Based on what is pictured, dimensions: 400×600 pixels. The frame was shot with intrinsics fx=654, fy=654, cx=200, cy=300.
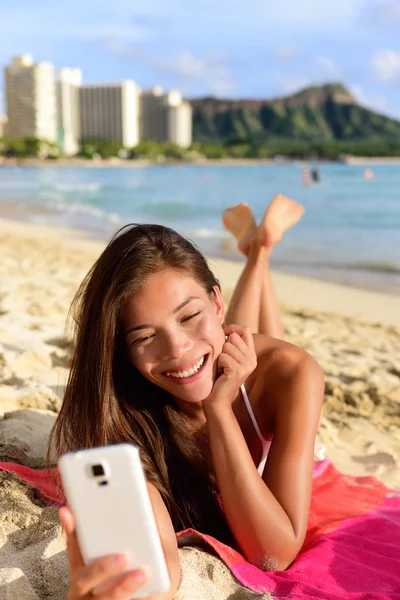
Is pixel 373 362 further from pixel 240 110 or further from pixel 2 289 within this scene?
pixel 240 110

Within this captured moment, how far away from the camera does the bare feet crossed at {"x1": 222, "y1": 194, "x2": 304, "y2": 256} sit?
3609 millimetres

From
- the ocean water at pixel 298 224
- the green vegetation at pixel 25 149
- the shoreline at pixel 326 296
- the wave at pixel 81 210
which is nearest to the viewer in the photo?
the shoreline at pixel 326 296

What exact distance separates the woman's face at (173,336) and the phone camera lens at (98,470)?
0.81 metres

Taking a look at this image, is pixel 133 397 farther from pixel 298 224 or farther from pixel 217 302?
pixel 298 224

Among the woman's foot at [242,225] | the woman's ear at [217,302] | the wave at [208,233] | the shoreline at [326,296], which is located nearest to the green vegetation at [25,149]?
the wave at [208,233]

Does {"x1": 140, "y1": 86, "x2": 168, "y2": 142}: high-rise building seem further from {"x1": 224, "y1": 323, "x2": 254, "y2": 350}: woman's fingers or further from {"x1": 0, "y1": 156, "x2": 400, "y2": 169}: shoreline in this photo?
{"x1": 224, "y1": 323, "x2": 254, "y2": 350}: woman's fingers

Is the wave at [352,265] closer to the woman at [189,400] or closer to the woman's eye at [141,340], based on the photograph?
the woman at [189,400]

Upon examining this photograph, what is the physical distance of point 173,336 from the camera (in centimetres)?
195

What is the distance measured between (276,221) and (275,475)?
1969 millimetres

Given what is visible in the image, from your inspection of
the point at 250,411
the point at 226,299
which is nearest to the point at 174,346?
the point at 250,411

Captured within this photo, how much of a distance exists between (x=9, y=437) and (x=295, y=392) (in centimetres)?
133

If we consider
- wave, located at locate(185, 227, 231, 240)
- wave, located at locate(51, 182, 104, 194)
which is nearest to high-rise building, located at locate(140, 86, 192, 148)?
wave, located at locate(51, 182, 104, 194)

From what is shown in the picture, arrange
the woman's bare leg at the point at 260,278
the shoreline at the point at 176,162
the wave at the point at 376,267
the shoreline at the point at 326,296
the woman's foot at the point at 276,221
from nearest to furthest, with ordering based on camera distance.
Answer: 1. the woman's bare leg at the point at 260,278
2. the woman's foot at the point at 276,221
3. the shoreline at the point at 326,296
4. the wave at the point at 376,267
5. the shoreline at the point at 176,162

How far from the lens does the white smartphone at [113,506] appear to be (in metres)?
1.15
